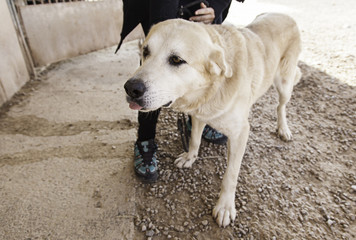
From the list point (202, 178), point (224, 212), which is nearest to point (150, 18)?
point (202, 178)

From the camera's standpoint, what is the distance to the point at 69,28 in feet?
13.7

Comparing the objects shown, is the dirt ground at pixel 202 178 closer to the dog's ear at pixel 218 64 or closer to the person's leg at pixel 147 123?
the person's leg at pixel 147 123

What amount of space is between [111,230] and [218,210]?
0.82 m

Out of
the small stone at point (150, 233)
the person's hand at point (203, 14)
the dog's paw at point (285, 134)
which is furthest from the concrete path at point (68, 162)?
the dog's paw at point (285, 134)

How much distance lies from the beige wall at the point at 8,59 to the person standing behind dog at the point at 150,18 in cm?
209

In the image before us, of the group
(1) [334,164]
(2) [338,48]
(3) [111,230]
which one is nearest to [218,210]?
(3) [111,230]

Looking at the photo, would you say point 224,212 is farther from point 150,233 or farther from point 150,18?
point 150,18

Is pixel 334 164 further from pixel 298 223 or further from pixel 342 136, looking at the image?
pixel 298 223

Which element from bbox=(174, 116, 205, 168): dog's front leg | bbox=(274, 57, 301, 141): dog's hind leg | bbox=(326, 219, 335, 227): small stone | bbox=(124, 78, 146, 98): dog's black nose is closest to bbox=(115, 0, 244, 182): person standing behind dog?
bbox=(174, 116, 205, 168): dog's front leg

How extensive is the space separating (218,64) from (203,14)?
1.99ft

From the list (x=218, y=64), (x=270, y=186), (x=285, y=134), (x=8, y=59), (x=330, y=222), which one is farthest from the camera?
(x=8, y=59)

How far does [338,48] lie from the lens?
15.9 feet

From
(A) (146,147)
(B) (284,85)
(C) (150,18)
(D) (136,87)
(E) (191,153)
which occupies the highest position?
(C) (150,18)

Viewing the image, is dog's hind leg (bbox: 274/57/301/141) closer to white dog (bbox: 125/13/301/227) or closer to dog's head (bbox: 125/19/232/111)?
white dog (bbox: 125/13/301/227)
